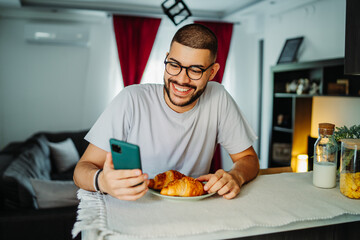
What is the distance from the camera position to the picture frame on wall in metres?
3.95

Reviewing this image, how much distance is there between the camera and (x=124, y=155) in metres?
0.91

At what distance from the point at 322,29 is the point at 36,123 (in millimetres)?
3903

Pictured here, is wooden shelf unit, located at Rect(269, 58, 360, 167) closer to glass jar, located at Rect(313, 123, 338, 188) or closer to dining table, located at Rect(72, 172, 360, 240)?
glass jar, located at Rect(313, 123, 338, 188)

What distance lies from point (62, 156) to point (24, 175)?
61.9 inches

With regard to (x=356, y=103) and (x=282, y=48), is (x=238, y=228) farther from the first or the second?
(x=282, y=48)

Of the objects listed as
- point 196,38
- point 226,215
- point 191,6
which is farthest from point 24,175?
point 191,6

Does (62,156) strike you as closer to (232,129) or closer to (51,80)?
(51,80)

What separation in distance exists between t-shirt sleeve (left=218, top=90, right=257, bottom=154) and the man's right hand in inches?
27.0

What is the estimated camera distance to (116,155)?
93 centimetres

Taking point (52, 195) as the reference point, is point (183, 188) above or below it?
above

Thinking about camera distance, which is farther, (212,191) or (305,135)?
(305,135)

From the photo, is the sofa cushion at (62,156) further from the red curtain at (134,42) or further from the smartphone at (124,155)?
the smartphone at (124,155)

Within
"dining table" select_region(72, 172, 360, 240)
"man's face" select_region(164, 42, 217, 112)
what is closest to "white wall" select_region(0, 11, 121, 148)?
"man's face" select_region(164, 42, 217, 112)

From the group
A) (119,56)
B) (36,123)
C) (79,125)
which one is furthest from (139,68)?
(36,123)
